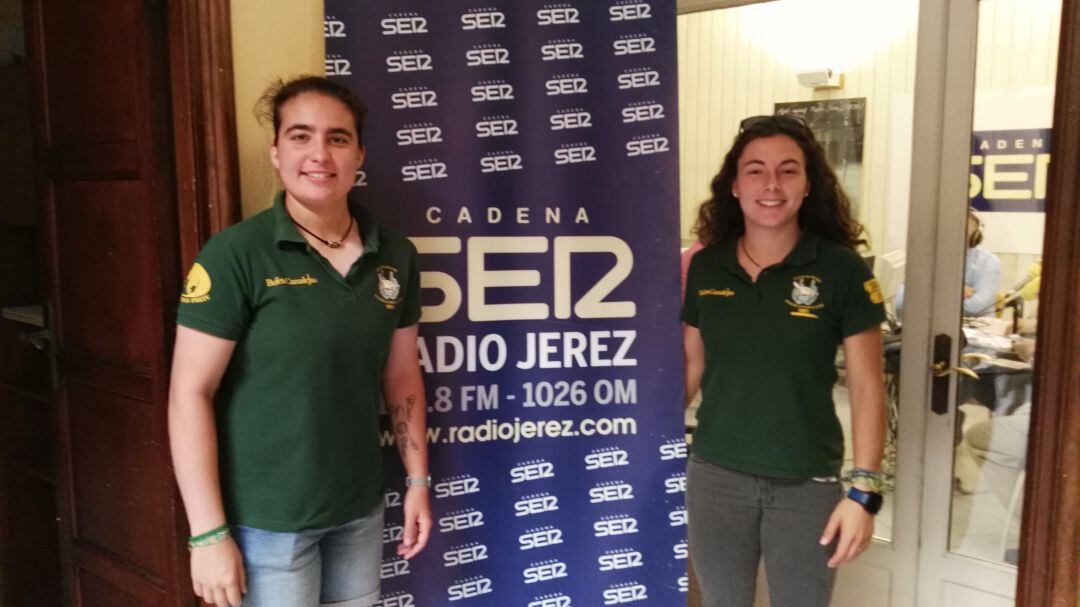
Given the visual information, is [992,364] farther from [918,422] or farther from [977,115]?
[977,115]

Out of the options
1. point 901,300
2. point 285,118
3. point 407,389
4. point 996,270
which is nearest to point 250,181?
point 285,118

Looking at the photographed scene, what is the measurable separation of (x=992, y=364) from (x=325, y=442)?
5.98 feet

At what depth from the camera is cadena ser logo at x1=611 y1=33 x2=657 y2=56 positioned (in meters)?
1.95

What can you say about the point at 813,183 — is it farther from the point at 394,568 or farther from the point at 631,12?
the point at 394,568

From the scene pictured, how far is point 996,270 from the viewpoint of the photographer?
2.21m

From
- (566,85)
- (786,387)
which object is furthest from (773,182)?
(566,85)

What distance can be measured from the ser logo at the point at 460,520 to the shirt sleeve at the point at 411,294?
57cm

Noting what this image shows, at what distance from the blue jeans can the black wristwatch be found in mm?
960

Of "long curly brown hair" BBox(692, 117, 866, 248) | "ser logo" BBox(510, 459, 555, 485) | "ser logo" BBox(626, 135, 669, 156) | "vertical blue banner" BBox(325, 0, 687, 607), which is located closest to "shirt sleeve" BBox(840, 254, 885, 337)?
"long curly brown hair" BBox(692, 117, 866, 248)

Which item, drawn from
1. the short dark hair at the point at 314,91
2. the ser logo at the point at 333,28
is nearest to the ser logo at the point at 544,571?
the short dark hair at the point at 314,91

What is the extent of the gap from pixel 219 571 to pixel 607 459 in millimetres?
972

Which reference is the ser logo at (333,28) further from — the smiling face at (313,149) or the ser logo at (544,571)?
the ser logo at (544,571)

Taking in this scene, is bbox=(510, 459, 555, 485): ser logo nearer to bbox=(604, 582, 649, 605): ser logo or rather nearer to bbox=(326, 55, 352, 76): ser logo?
bbox=(604, 582, 649, 605): ser logo

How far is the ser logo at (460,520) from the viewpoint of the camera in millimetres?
1957
